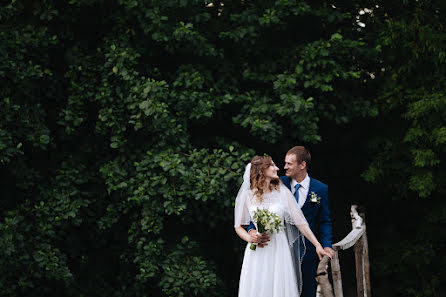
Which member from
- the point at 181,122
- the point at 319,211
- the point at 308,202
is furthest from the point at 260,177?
the point at 181,122

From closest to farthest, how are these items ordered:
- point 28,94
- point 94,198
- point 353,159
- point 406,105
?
point 28,94 < point 94,198 < point 406,105 < point 353,159

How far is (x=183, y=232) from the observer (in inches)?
342

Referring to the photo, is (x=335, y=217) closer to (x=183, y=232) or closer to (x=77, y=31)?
(x=183, y=232)

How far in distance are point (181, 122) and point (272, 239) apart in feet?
11.5

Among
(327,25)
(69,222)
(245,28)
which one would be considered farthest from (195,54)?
(69,222)

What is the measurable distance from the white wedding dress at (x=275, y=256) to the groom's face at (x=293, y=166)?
13 centimetres

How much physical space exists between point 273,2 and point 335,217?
3.80 metres

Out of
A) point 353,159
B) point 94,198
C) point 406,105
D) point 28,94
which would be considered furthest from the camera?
point 353,159

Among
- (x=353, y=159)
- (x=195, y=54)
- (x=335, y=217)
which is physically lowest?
(x=335, y=217)

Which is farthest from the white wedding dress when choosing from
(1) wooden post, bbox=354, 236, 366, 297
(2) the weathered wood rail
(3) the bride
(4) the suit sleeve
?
(1) wooden post, bbox=354, 236, 366, 297

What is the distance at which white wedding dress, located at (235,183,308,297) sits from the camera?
493 cm

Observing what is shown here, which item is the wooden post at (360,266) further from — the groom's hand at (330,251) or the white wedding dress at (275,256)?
the groom's hand at (330,251)

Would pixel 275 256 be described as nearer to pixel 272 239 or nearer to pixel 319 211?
pixel 272 239

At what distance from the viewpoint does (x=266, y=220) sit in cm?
493
